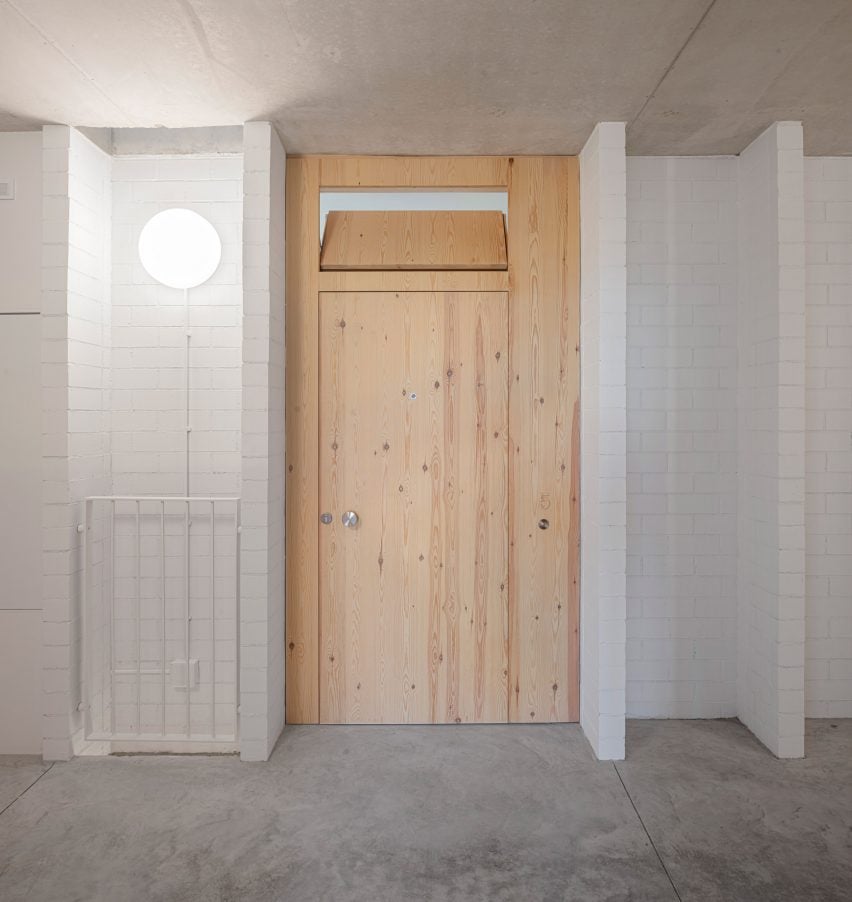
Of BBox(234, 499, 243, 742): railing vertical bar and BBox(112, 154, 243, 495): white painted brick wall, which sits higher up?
BBox(112, 154, 243, 495): white painted brick wall

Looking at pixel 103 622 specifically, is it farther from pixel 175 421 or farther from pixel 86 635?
pixel 175 421

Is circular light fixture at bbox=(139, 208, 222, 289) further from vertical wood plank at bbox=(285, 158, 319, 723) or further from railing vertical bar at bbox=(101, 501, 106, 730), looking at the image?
railing vertical bar at bbox=(101, 501, 106, 730)

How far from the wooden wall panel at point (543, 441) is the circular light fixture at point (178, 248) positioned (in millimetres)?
1496

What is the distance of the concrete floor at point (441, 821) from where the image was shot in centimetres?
210

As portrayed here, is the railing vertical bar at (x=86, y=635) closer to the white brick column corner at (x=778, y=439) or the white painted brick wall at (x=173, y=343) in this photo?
the white painted brick wall at (x=173, y=343)

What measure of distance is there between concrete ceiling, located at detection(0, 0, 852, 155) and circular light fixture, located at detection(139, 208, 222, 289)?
0.43 metres

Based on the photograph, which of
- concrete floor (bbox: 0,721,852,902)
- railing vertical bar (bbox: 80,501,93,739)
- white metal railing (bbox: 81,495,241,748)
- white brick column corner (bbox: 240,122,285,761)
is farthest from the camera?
white metal railing (bbox: 81,495,241,748)

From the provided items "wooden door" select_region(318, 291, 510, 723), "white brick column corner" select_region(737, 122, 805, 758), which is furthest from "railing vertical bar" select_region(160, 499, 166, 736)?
"white brick column corner" select_region(737, 122, 805, 758)

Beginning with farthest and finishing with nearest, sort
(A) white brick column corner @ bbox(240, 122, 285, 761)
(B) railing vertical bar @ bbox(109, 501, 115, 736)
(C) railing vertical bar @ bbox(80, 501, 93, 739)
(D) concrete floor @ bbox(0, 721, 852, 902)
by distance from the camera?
(B) railing vertical bar @ bbox(109, 501, 115, 736) → (C) railing vertical bar @ bbox(80, 501, 93, 739) → (A) white brick column corner @ bbox(240, 122, 285, 761) → (D) concrete floor @ bbox(0, 721, 852, 902)

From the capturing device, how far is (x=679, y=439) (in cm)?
Answer: 327

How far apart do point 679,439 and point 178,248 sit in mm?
2640

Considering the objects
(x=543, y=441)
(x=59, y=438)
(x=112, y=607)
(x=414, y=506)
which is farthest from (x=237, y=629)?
(x=543, y=441)

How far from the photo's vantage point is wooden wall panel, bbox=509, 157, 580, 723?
10.4 feet

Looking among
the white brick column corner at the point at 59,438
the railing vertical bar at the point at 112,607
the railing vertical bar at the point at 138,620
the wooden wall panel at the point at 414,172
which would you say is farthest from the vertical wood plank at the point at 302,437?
the white brick column corner at the point at 59,438
